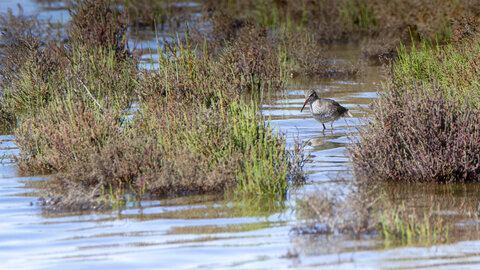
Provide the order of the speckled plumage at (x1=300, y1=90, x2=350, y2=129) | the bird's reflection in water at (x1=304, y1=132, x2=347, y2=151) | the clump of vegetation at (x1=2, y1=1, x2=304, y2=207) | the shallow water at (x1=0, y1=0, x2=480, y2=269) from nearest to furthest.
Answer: the shallow water at (x1=0, y1=0, x2=480, y2=269) → the clump of vegetation at (x1=2, y1=1, x2=304, y2=207) → the bird's reflection in water at (x1=304, y1=132, x2=347, y2=151) → the speckled plumage at (x1=300, y1=90, x2=350, y2=129)

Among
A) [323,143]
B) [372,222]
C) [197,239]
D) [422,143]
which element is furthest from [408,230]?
[323,143]

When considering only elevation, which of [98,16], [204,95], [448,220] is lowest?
[448,220]

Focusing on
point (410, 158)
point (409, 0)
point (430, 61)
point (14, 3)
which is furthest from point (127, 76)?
point (14, 3)

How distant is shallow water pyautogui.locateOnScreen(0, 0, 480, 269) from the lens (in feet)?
16.5

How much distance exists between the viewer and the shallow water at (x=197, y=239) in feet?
16.5

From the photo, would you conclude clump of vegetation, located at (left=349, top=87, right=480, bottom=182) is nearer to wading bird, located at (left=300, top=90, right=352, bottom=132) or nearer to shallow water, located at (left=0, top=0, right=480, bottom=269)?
shallow water, located at (left=0, top=0, right=480, bottom=269)

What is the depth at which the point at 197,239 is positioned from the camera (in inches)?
222

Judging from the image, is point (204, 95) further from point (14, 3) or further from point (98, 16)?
point (14, 3)

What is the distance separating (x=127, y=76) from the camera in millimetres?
11906

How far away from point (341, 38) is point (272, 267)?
18434 mm

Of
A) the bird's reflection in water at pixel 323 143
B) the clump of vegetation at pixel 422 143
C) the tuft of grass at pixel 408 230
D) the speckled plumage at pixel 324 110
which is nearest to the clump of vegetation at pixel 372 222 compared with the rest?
the tuft of grass at pixel 408 230

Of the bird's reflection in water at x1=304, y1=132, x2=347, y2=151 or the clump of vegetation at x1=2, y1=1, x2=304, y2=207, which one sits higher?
the clump of vegetation at x1=2, y1=1, x2=304, y2=207

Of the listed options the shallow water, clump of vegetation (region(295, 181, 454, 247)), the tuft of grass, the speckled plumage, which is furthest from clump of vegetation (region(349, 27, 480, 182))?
the speckled plumage

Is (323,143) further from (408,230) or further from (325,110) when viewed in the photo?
(408,230)
